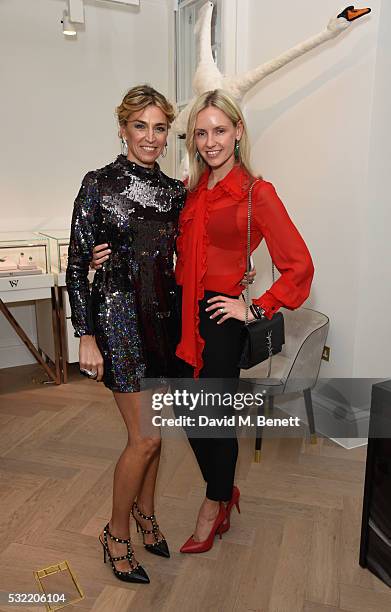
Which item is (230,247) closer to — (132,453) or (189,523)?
(132,453)

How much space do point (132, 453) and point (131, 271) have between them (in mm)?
631

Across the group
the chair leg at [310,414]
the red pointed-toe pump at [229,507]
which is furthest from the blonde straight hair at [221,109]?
the chair leg at [310,414]

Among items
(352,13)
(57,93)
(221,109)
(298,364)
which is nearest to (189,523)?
(298,364)

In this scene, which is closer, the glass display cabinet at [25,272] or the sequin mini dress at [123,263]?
the sequin mini dress at [123,263]

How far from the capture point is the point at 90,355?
179cm

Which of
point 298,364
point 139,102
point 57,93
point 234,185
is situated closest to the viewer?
point 139,102

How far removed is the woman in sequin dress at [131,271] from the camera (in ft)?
5.70

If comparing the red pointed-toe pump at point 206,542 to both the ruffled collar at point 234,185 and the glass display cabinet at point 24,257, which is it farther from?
the glass display cabinet at point 24,257

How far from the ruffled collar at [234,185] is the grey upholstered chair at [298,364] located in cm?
115

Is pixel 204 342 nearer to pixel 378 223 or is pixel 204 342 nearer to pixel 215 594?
pixel 215 594

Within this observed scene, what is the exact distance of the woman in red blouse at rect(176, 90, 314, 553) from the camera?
1782mm

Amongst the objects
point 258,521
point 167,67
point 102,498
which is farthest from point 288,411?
point 167,67

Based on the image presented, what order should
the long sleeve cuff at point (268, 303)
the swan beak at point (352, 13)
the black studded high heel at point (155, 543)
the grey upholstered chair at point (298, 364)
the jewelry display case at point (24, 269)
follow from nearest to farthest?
1. the long sleeve cuff at point (268, 303)
2. the black studded high heel at point (155, 543)
3. the swan beak at point (352, 13)
4. the grey upholstered chair at point (298, 364)
5. the jewelry display case at point (24, 269)

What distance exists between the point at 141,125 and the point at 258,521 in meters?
1.71
